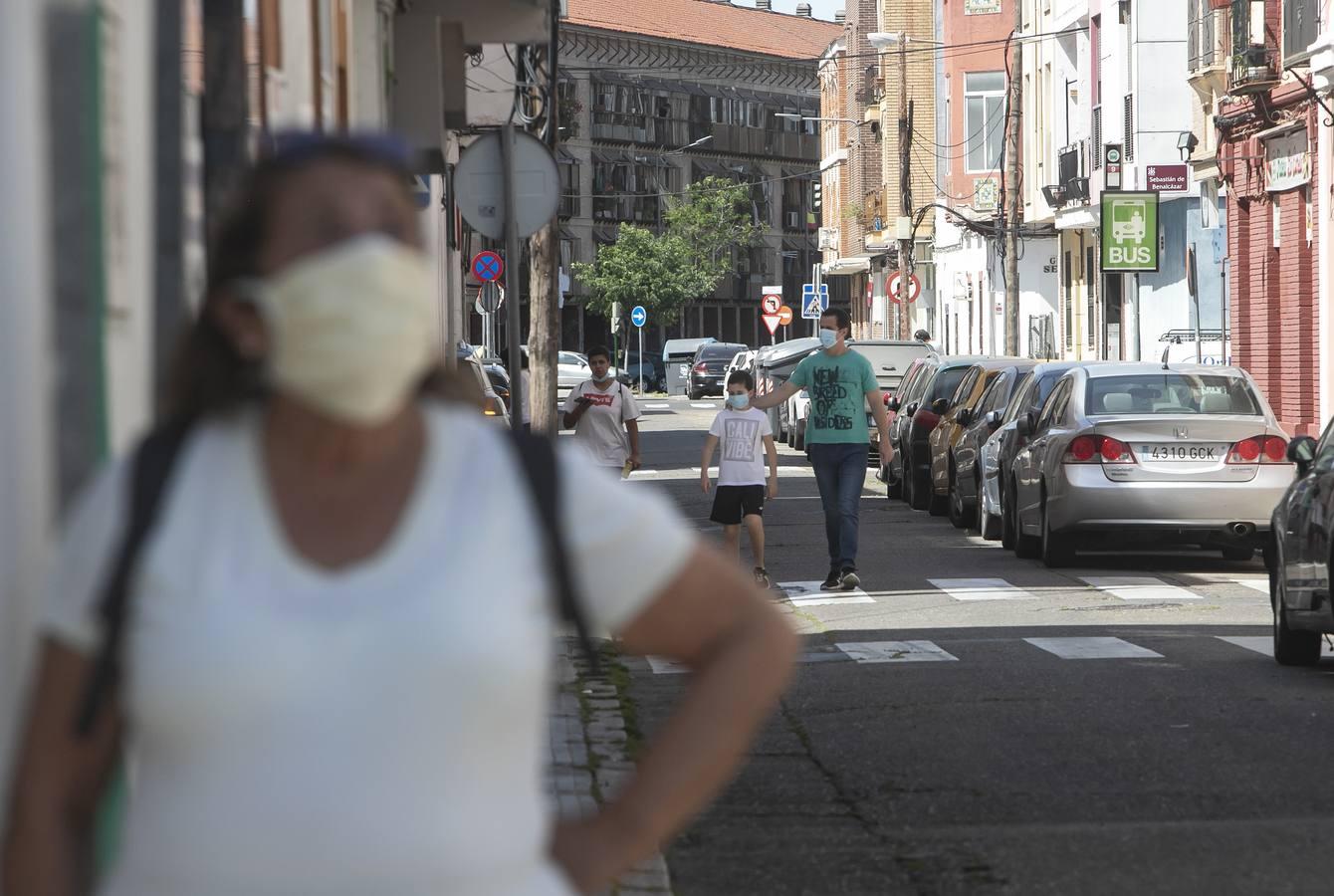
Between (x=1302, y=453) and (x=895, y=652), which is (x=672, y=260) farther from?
(x=1302, y=453)

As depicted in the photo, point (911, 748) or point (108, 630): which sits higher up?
point (108, 630)

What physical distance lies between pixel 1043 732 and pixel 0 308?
727 cm

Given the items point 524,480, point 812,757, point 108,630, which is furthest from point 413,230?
point 812,757

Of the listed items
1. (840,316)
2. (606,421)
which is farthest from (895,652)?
(606,421)

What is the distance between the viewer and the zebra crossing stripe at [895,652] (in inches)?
497

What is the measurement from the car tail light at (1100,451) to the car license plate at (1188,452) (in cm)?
11

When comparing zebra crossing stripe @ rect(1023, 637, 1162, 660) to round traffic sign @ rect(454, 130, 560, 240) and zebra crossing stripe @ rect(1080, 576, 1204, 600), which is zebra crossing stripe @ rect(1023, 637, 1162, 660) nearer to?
zebra crossing stripe @ rect(1080, 576, 1204, 600)

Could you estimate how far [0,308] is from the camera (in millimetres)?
3084

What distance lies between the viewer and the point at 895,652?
13.0 m

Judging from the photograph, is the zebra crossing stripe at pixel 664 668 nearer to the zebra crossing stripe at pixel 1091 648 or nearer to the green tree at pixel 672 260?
the zebra crossing stripe at pixel 1091 648

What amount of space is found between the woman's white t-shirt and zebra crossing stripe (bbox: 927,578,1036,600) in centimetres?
1408

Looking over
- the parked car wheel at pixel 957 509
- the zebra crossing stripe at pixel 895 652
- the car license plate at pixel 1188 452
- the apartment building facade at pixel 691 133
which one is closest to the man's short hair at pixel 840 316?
the car license plate at pixel 1188 452

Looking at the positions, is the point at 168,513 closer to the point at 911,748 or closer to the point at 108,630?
the point at 108,630

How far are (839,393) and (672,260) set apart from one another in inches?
3054
